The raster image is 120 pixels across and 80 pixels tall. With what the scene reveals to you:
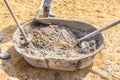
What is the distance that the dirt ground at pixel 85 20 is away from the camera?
407 centimetres

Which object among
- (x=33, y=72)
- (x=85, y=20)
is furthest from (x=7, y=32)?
(x=85, y=20)

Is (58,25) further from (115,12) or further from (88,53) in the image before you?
(115,12)

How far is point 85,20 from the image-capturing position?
5.42 metres

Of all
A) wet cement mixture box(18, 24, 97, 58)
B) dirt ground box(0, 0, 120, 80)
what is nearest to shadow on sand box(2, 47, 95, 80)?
dirt ground box(0, 0, 120, 80)

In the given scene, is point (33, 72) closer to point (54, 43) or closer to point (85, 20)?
point (54, 43)

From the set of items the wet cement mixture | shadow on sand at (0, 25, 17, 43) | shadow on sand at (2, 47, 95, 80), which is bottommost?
shadow on sand at (2, 47, 95, 80)

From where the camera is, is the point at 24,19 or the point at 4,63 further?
the point at 24,19

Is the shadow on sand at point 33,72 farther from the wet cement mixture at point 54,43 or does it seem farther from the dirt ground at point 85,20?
the wet cement mixture at point 54,43

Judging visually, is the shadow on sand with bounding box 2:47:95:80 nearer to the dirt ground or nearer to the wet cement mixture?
the dirt ground

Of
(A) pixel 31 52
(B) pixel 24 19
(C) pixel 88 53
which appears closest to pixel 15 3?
(B) pixel 24 19

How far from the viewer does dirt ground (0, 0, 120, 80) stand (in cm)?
407

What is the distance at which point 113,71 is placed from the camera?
4.17 m

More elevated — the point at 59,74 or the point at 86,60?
the point at 86,60

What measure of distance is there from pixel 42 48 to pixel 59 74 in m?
0.50
